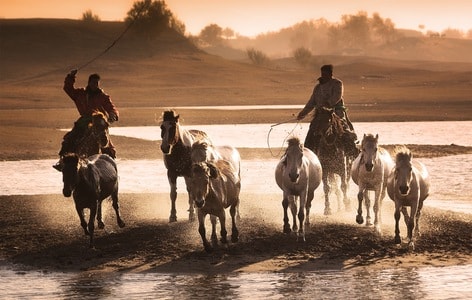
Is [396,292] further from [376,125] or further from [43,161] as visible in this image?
[376,125]

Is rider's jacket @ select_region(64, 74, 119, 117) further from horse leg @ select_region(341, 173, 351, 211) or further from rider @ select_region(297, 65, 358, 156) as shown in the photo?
horse leg @ select_region(341, 173, 351, 211)

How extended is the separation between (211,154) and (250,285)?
388cm

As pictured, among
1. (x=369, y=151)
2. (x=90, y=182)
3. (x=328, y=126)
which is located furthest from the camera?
(x=328, y=126)

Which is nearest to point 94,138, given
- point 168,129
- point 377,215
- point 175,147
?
point 175,147

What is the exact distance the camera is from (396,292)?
11672mm

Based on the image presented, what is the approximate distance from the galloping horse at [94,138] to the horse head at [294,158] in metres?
3.46

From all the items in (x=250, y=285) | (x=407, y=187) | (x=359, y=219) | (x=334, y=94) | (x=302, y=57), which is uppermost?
(x=302, y=57)

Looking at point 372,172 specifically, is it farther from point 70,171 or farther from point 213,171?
point 70,171

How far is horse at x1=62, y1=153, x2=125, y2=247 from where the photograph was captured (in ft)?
45.4

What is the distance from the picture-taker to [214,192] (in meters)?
13.8

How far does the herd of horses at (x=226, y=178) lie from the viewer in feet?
45.4

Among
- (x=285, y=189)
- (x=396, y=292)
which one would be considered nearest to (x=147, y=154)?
(x=285, y=189)

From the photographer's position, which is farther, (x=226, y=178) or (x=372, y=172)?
(x=372, y=172)

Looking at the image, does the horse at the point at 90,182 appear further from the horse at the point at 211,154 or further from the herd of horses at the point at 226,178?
the horse at the point at 211,154
